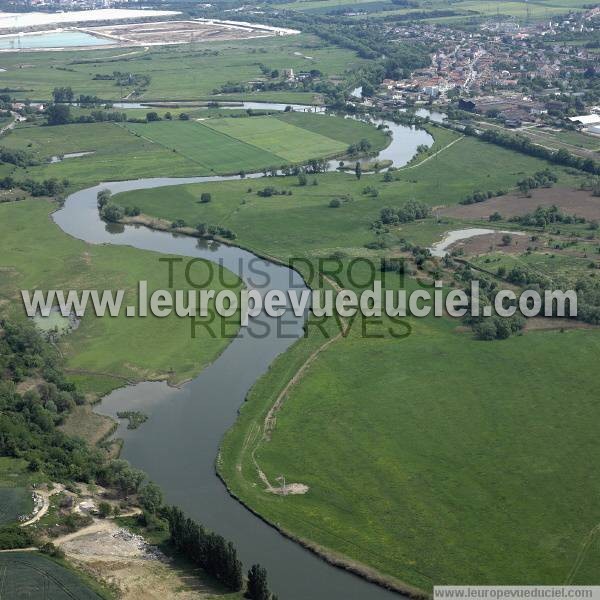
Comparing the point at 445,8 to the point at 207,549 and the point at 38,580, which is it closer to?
the point at 207,549

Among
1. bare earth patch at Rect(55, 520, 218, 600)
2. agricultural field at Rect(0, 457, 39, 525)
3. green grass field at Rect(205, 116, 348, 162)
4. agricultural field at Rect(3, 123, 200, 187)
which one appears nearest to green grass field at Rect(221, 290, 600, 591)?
bare earth patch at Rect(55, 520, 218, 600)

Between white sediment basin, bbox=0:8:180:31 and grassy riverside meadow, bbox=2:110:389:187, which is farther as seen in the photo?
white sediment basin, bbox=0:8:180:31

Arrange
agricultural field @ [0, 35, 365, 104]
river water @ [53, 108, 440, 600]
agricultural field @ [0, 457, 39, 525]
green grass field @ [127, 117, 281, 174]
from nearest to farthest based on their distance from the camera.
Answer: river water @ [53, 108, 440, 600] < agricultural field @ [0, 457, 39, 525] < green grass field @ [127, 117, 281, 174] < agricultural field @ [0, 35, 365, 104]

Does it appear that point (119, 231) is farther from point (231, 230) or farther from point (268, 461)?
point (268, 461)

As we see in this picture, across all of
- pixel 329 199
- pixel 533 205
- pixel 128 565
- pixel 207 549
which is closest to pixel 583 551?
pixel 207 549

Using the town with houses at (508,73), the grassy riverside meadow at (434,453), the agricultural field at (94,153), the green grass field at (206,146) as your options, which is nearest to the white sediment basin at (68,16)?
the town with houses at (508,73)

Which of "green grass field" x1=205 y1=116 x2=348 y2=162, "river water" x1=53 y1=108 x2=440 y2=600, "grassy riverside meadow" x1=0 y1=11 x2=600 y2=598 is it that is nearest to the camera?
"river water" x1=53 y1=108 x2=440 y2=600

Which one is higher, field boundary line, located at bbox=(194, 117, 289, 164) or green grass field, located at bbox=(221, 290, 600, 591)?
field boundary line, located at bbox=(194, 117, 289, 164)

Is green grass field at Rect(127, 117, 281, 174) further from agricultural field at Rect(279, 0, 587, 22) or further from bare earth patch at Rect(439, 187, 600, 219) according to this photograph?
agricultural field at Rect(279, 0, 587, 22)
